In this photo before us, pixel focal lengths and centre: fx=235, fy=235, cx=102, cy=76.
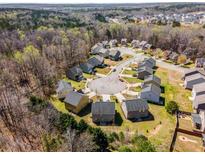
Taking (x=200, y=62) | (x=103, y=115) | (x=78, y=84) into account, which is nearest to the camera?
(x=103, y=115)

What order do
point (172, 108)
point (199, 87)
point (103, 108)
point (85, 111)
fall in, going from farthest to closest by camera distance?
1. point (199, 87)
2. point (85, 111)
3. point (172, 108)
4. point (103, 108)

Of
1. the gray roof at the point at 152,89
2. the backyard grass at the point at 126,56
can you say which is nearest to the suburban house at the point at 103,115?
the gray roof at the point at 152,89

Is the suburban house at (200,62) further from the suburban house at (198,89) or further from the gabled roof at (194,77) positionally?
the suburban house at (198,89)

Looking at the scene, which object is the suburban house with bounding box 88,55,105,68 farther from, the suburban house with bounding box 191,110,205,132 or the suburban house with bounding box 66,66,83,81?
the suburban house with bounding box 191,110,205,132

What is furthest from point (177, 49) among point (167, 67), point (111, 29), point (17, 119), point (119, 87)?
point (17, 119)

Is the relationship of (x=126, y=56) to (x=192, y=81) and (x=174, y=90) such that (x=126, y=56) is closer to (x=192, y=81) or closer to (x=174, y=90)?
(x=174, y=90)

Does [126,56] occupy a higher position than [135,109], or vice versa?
[135,109]

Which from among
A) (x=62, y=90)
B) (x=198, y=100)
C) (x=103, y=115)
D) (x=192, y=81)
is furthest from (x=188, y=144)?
(x=62, y=90)
